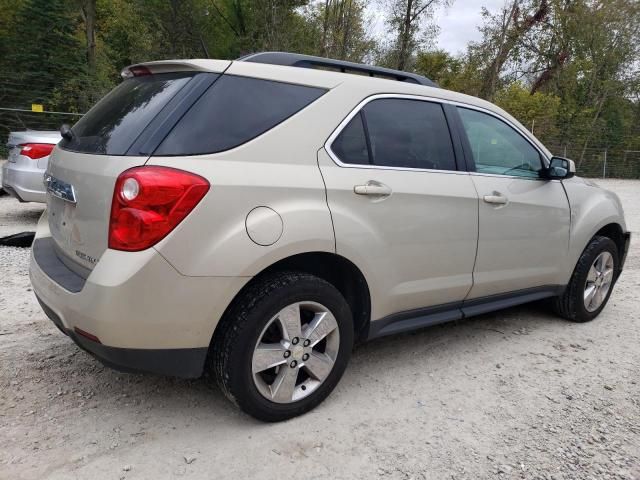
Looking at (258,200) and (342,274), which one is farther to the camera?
(342,274)

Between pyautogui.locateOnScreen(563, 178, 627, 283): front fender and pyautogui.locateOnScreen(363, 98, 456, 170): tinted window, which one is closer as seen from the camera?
pyautogui.locateOnScreen(363, 98, 456, 170): tinted window

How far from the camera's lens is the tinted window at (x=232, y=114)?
7.60 ft

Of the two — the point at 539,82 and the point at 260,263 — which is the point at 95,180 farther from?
the point at 539,82

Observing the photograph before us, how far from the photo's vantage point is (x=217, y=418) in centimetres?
268

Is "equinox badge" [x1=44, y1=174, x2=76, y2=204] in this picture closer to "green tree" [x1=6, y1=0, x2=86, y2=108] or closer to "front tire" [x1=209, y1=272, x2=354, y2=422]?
"front tire" [x1=209, y1=272, x2=354, y2=422]

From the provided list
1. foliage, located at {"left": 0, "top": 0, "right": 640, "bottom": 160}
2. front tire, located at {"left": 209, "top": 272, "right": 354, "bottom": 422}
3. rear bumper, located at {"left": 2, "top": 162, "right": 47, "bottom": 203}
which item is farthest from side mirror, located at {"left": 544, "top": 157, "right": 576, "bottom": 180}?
foliage, located at {"left": 0, "top": 0, "right": 640, "bottom": 160}

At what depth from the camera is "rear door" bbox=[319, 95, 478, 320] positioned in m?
2.71

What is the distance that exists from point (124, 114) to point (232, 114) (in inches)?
23.4

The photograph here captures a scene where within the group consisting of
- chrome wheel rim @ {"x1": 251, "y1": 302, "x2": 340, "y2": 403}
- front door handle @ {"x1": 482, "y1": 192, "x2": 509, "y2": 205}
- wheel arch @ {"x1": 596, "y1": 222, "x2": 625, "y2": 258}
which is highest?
front door handle @ {"x1": 482, "y1": 192, "x2": 509, "y2": 205}

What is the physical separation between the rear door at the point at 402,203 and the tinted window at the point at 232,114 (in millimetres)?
310

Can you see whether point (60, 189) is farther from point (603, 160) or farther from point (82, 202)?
point (603, 160)

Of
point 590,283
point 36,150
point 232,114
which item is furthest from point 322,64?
point 36,150

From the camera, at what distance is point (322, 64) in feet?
9.82

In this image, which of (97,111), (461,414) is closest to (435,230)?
(461,414)
